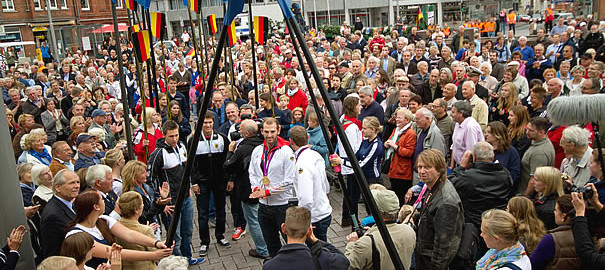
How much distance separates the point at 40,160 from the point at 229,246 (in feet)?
8.66

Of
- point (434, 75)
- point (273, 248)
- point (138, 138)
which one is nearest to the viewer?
point (273, 248)

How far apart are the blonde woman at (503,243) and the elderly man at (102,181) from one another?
131 inches

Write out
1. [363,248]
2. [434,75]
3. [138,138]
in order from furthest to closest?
1. [434,75]
2. [138,138]
3. [363,248]

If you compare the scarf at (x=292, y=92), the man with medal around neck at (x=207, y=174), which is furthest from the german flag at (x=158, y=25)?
the scarf at (x=292, y=92)

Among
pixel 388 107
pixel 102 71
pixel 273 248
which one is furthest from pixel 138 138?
pixel 102 71

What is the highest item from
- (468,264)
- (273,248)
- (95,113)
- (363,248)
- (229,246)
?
(95,113)

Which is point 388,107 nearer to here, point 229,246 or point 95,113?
point 229,246

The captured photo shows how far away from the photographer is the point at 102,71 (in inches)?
542

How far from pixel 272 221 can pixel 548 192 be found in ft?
8.75

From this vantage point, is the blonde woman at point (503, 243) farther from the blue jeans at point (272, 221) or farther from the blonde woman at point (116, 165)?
the blonde woman at point (116, 165)

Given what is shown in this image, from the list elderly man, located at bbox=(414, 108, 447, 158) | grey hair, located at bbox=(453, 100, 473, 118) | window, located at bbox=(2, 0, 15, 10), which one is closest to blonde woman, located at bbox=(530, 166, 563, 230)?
elderly man, located at bbox=(414, 108, 447, 158)

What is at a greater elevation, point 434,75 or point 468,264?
point 434,75

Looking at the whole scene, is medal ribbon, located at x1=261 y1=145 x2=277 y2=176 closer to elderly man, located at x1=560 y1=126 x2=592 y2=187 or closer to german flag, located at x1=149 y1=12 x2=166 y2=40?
german flag, located at x1=149 y1=12 x2=166 y2=40

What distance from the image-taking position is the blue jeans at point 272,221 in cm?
509
